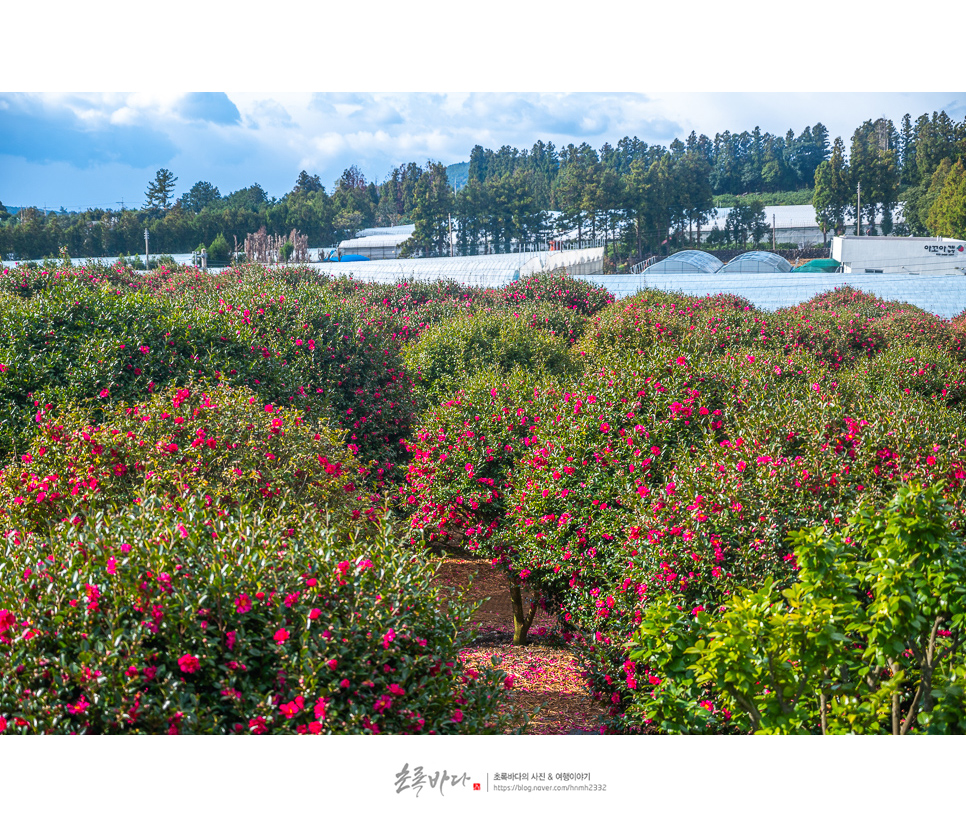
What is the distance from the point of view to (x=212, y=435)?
4691mm

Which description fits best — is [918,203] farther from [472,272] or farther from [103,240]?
[103,240]

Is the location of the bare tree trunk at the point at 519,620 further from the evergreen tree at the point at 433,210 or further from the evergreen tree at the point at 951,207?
the evergreen tree at the point at 433,210

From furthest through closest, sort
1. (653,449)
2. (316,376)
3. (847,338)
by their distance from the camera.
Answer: (847,338) → (316,376) → (653,449)

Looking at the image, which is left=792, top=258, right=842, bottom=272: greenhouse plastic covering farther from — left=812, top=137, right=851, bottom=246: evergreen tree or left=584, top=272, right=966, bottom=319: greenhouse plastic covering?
left=584, top=272, right=966, bottom=319: greenhouse plastic covering

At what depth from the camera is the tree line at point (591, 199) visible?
34.5m

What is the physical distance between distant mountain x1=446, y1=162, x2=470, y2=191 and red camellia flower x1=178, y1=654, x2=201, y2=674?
126 feet

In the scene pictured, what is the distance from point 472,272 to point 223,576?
2704 centimetres

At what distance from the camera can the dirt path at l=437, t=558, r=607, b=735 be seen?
15.8 ft

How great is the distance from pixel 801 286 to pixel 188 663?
69.7 feet

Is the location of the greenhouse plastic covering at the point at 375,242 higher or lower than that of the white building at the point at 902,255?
higher

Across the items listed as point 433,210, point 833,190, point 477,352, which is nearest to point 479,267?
point 433,210

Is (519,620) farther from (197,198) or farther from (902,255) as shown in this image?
(197,198)

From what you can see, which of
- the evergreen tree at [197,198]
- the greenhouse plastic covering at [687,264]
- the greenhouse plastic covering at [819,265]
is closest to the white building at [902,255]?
the greenhouse plastic covering at [819,265]
